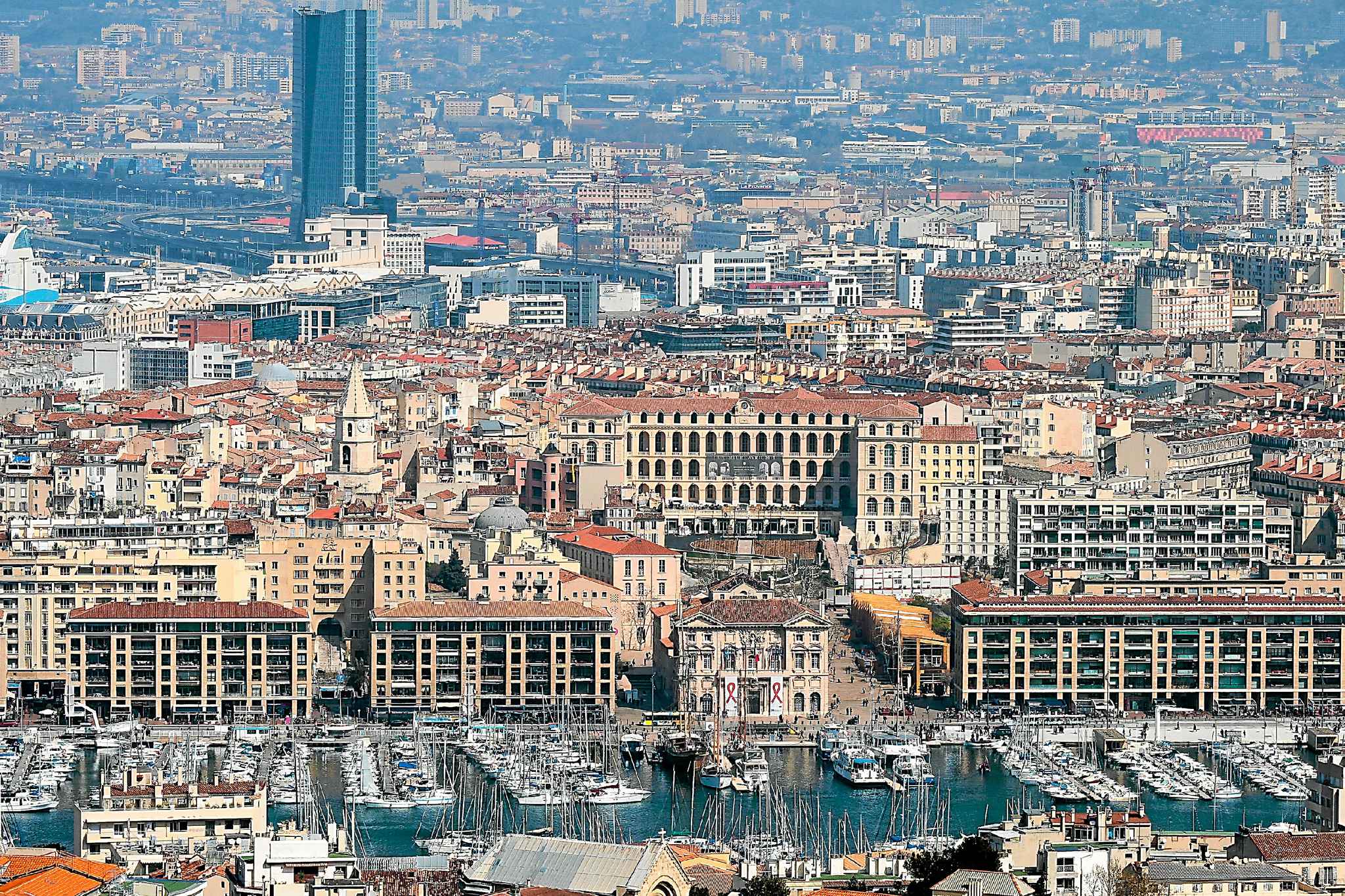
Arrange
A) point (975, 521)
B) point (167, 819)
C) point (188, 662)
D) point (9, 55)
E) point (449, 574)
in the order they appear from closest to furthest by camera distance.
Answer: point (167, 819)
point (188, 662)
point (449, 574)
point (975, 521)
point (9, 55)

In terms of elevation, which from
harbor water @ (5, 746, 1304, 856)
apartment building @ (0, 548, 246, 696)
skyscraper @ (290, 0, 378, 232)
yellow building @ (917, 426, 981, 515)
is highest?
skyscraper @ (290, 0, 378, 232)

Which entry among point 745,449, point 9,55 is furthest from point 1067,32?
point 745,449

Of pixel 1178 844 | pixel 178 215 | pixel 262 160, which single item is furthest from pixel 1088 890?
pixel 262 160

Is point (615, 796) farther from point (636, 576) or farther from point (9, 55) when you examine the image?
point (9, 55)

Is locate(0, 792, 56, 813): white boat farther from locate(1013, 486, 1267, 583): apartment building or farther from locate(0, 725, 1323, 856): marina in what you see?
locate(1013, 486, 1267, 583): apartment building

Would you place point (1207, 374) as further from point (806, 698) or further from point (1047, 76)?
point (1047, 76)

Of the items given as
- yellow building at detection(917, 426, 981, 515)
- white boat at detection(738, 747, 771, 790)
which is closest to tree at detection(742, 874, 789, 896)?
white boat at detection(738, 747, 771, 790)
